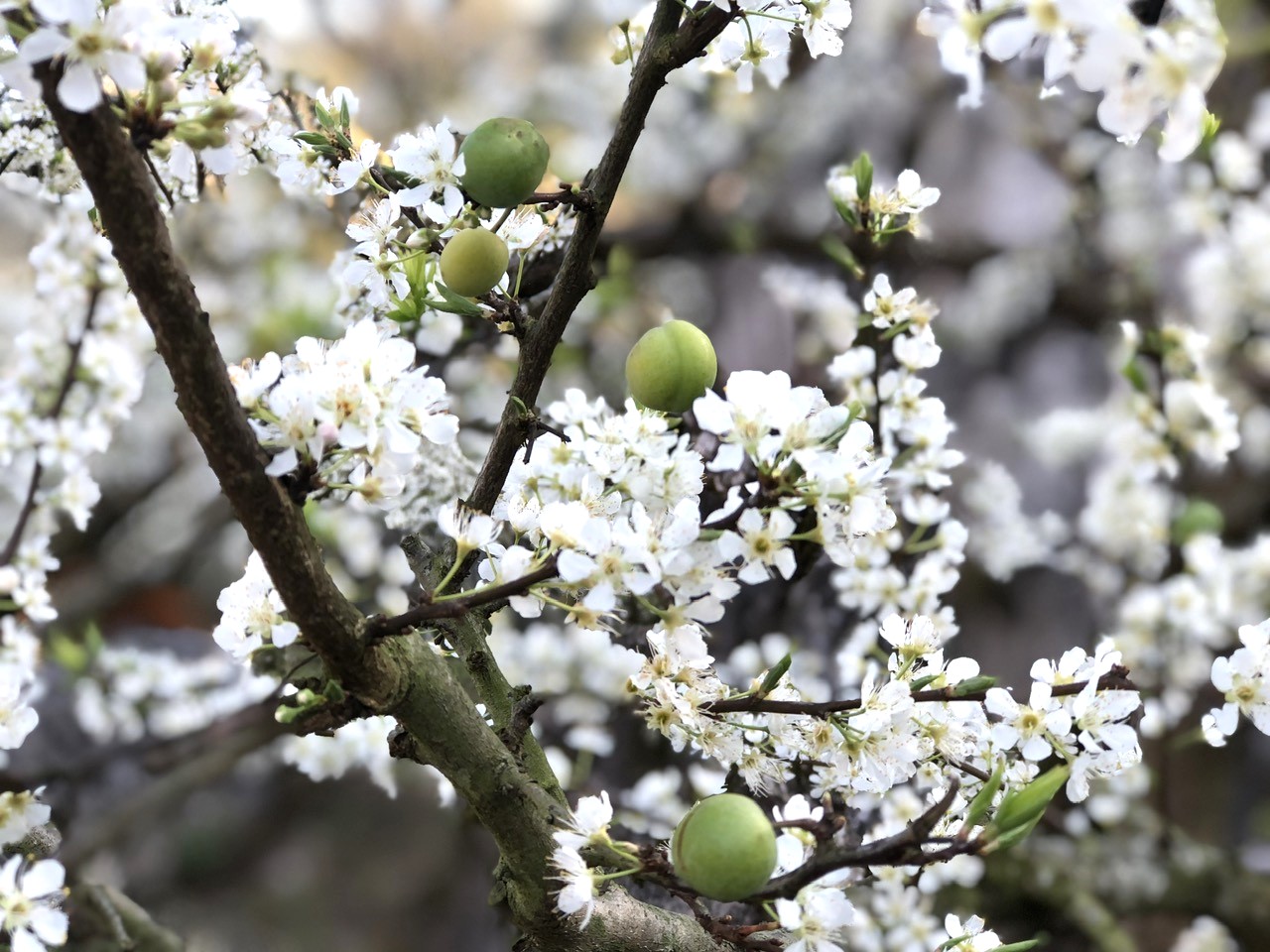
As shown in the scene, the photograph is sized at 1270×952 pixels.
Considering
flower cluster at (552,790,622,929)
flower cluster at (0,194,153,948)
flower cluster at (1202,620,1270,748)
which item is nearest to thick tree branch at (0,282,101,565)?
flower cluster at (0,194,153,948)

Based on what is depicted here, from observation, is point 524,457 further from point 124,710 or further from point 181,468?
point 181,468

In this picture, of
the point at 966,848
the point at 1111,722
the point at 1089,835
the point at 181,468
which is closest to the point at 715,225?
the point at 181,468

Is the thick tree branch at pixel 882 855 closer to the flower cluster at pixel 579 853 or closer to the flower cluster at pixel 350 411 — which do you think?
the flower cluster at pixel 579 853

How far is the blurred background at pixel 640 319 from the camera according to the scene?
6.28 ft

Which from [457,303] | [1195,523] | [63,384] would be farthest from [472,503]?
[1195,523]

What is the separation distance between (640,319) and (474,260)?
135cm

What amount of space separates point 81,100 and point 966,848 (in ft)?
1.67

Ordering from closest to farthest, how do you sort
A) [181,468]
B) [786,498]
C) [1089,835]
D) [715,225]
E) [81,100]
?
[81,100]
[786,498]
[1089,835]
[181,468]
[715,225]

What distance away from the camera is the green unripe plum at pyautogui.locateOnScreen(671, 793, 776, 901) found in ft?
1.76

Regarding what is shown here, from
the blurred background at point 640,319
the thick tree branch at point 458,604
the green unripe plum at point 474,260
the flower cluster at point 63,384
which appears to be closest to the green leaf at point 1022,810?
the thick tree branch at point 458,604

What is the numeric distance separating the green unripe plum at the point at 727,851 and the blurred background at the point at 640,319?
1.14m

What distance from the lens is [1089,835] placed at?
1737 millimetres

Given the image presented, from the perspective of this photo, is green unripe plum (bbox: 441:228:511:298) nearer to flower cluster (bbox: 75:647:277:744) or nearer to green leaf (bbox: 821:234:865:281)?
green leaf (bbox: 821:234:865:281)

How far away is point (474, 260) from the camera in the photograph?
0.65 meters
